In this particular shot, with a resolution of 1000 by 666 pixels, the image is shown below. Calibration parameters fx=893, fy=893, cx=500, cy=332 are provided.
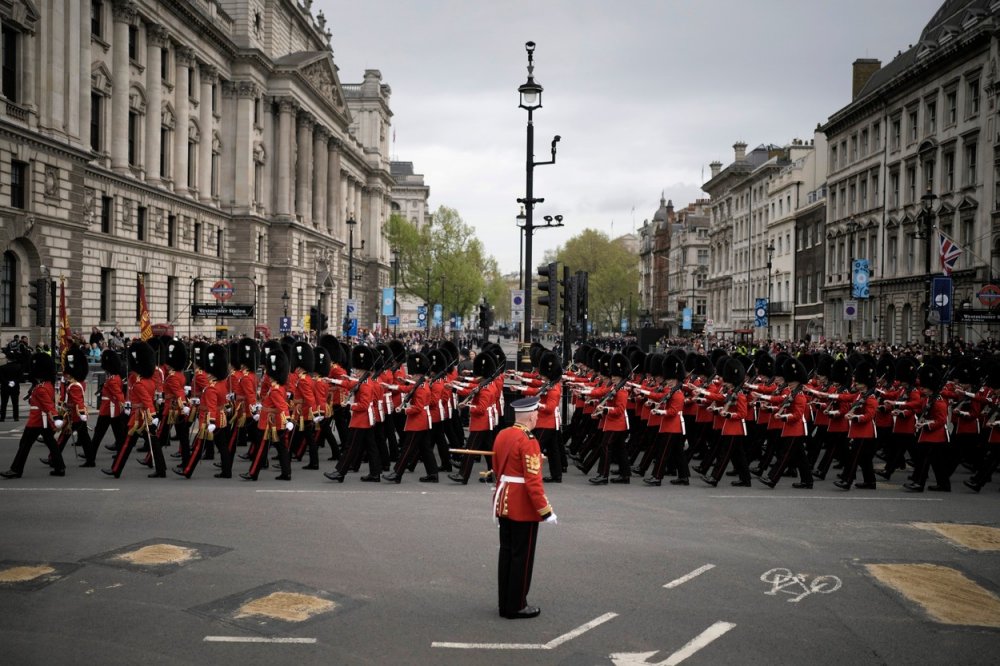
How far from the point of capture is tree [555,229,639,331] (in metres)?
129

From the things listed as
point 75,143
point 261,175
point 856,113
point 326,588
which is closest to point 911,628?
point 326,588

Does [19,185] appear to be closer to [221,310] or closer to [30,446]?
[221,310]

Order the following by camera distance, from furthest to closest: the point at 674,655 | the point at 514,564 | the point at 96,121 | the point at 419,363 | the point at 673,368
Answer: the point at 96,121
the point at 419,363
the point at 673,368
the point at 514,564
the point at 674,655

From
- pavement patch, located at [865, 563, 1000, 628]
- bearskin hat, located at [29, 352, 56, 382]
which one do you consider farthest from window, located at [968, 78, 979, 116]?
bearskin hat, located at [29, 352, 56, 382]

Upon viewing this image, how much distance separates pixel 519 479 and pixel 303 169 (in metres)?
68.7

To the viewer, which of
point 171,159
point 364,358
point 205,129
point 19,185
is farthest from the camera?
point 205,129

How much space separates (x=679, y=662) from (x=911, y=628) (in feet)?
7.28

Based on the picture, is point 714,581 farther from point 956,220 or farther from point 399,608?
point 956,220

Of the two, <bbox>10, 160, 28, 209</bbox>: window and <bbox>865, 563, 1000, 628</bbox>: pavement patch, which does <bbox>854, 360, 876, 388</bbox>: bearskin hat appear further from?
<bbox>10, 160, 28, 209</bbox>: window

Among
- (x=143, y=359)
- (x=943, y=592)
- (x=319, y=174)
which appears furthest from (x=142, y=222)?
(x=943, y=592)

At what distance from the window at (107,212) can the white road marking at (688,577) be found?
1649 inches

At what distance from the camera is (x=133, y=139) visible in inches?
1873

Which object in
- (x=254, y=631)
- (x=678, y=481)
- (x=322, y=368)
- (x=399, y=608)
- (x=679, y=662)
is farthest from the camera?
(x=322, y=368)

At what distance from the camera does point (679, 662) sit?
248 inches
